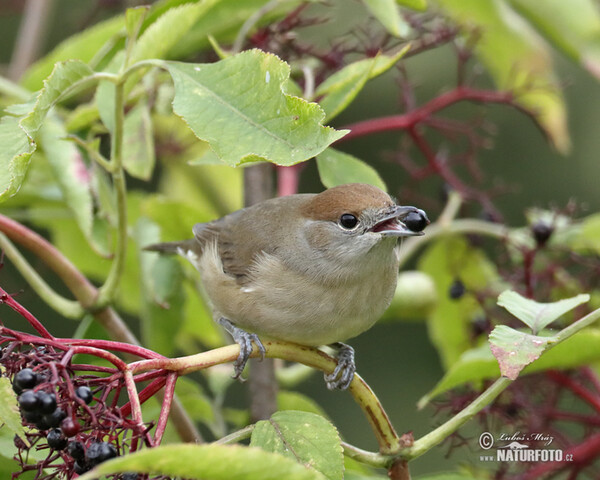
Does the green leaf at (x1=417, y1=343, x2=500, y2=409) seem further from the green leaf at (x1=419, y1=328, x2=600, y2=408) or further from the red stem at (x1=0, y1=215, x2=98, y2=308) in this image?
the red stem at (x1=0, y1=215, x2=98, y2=308)

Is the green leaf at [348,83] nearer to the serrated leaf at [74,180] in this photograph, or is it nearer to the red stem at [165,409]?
the serrated leaf at [74,180]

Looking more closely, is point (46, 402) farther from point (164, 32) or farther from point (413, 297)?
point (413, 297)

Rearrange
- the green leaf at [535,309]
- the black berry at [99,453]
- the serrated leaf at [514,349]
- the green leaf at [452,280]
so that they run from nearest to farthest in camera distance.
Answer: the black berry at [99,453] < the serrated leaf at [514,349] < the green leaf at [535,309] < the green leaf at [452,280]

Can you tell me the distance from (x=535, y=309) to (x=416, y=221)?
0.43 m

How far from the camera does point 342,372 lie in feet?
6.51

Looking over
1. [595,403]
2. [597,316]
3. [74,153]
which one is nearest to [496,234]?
[595,403]

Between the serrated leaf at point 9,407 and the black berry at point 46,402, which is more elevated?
the black berry at point 46,402

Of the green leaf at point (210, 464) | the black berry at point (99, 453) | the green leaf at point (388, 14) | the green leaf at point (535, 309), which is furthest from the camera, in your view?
the green leaf at point (388, 14)

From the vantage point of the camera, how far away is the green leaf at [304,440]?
141cm

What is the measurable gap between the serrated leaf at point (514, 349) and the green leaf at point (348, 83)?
2.09 feet

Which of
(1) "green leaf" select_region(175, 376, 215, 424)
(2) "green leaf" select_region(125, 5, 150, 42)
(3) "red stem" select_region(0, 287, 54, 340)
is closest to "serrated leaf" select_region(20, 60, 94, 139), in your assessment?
(2) "green leaf" select_region(125, 5, 150, 42)

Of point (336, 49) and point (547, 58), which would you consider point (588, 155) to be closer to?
point (547, 58)

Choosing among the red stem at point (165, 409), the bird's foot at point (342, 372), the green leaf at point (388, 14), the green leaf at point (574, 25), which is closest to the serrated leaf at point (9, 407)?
the red stem at point (165, 409)

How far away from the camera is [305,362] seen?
5.43ft
